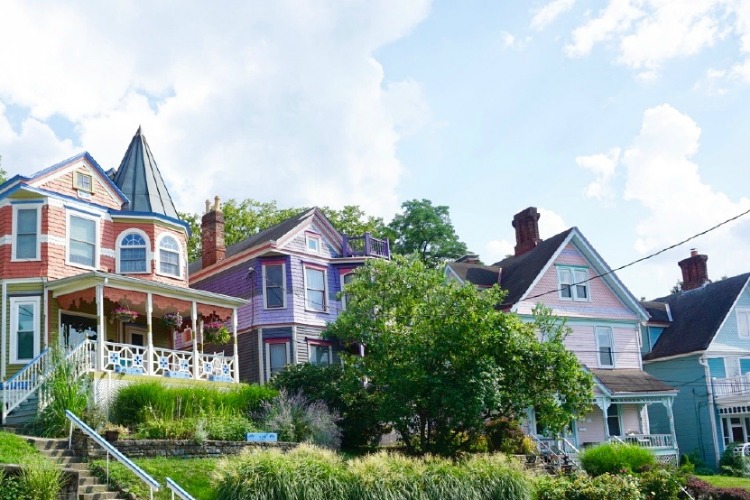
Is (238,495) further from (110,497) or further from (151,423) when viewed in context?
(151,423)

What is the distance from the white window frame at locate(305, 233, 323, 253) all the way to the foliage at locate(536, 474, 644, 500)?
54.3 ft

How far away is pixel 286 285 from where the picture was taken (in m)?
33.2

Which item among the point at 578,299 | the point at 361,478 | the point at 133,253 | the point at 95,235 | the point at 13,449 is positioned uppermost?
the point at 95,235

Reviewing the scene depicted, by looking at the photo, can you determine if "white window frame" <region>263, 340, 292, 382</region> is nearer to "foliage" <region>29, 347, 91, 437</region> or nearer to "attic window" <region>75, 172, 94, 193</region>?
"attic window" <region>75, 172, 94, 193</region>

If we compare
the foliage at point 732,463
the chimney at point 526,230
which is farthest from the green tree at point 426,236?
the foliage at point 732,463

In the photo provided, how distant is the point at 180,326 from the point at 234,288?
6757mm

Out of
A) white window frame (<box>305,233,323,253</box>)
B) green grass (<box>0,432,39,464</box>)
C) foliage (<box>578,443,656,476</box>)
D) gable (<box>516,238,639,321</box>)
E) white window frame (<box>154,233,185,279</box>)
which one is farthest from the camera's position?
gable (<box>516,238,639,321</box>)

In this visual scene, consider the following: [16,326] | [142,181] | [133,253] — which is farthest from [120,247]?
[16,326]

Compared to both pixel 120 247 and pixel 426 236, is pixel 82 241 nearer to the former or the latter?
pixel 120 247

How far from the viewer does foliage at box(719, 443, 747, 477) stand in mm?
33688

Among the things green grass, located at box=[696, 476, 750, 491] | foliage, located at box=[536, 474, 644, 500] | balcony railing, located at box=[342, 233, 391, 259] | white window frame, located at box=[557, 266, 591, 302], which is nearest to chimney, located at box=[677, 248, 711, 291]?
white window frame, located at box=[557, 266, 591, 302]

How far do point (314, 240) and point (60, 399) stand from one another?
16.3 metres

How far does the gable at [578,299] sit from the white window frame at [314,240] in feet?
29.7

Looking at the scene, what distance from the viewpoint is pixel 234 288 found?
34.5 metres
